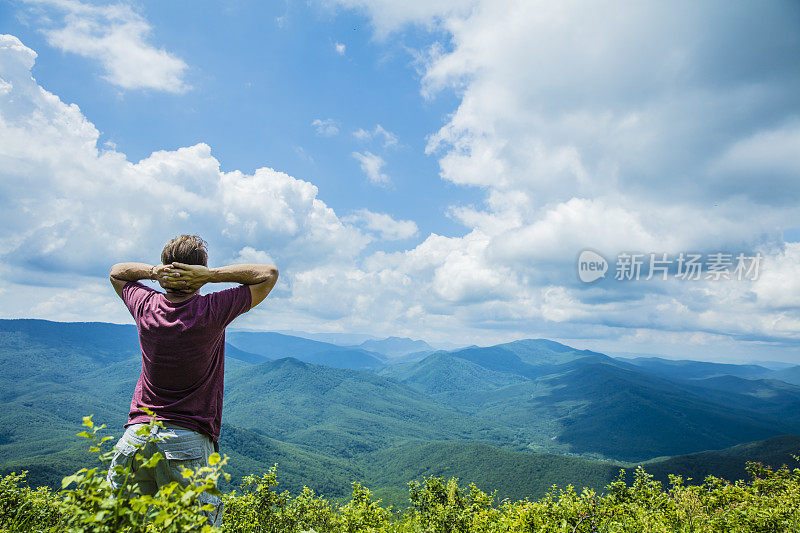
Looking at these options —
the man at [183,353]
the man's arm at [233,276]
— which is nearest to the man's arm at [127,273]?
the man at [183,353]

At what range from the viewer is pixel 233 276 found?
11.2ft

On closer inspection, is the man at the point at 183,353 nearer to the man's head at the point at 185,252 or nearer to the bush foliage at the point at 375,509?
the man's head at the point at 185,252

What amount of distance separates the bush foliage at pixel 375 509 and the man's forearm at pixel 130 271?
152 cm

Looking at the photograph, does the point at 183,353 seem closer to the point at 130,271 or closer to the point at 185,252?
the point at 185,252

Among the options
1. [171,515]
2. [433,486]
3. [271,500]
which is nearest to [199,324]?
[171,515]

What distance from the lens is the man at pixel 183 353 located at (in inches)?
122

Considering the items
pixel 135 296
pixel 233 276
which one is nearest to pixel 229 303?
pixel 233 276

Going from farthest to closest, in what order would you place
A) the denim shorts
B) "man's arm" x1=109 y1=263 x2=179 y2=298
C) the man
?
1. "man's arm" x1=109 y1=263 x2=179 y2=298
2. the man
3. the denim shorts

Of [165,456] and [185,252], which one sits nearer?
[165,456]

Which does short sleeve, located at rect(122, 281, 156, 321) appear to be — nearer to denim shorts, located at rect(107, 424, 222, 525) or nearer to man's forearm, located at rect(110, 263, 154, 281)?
man's forearm, located at rect(110, 263, 154, 281)

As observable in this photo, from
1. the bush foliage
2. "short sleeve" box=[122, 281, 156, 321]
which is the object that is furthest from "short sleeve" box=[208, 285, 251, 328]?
the bush foliage

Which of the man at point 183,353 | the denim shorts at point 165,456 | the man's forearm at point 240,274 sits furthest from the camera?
the man's forearm at point 240,274

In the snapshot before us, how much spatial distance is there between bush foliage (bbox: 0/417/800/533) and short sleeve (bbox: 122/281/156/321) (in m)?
Result: 1.18

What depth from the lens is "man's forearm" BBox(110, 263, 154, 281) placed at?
148 inches
